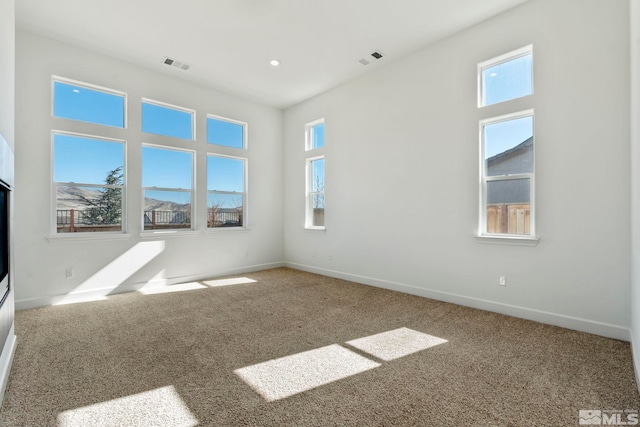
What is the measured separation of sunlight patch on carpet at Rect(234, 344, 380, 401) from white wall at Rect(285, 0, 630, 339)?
6.81 ft

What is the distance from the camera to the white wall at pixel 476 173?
2.80m

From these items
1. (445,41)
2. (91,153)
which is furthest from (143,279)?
(445,41)

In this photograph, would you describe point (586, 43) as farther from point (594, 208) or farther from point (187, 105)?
point (187, 105)

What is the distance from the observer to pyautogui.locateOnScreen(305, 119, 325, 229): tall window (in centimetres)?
586

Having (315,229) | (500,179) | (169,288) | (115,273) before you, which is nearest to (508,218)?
(500,179)

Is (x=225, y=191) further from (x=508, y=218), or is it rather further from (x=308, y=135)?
(x=508, y=218)

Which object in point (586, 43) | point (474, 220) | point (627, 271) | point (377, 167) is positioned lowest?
point (627, 271)

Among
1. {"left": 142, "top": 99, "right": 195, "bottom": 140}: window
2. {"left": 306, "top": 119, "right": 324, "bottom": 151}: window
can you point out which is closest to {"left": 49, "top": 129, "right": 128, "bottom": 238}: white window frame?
{"left": 142, "top": 99, "right": 195, "bottom": 140}: window

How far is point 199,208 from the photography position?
5.33 metres

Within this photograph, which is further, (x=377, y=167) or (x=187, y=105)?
(x=187, y=105)

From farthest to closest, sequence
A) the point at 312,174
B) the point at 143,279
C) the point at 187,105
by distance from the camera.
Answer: the point at 312,174 → the point at 187,105 → the point at 143,279

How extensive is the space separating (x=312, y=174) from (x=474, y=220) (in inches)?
128

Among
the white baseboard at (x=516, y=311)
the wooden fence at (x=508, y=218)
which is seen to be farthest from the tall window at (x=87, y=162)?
the wooden fence at (x=508, y=218)

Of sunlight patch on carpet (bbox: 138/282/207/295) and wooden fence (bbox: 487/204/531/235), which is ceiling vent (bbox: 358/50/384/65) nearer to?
wooden fence (bbox: 487/204/531/235)
